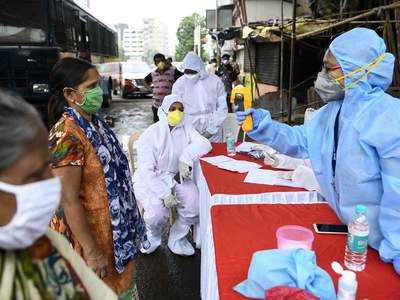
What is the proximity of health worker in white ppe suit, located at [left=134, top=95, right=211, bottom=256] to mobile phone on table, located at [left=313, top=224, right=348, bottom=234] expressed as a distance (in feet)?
5.36

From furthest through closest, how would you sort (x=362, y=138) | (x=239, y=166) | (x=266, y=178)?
(x=239, y=166)
(x=266, y=178)
(x=362, y=138)

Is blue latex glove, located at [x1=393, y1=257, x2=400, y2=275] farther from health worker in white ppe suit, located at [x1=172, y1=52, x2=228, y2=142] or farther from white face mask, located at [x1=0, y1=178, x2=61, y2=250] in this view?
health worker in white ppe suit, located at [x1=172, y1=52, x2=228, y2=142]

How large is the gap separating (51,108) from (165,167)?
68.1 inches

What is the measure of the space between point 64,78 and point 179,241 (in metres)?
2.17

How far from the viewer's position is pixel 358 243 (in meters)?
1.61

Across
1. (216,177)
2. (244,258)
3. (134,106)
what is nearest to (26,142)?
(244,258)

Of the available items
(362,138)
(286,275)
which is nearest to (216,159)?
(362,138)

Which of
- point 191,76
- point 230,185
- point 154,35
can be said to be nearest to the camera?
point 230,185

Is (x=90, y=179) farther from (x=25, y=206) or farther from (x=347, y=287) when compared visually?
(x=347, y=287)

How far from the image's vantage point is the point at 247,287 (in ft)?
4.88

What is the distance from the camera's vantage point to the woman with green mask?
1.76 m

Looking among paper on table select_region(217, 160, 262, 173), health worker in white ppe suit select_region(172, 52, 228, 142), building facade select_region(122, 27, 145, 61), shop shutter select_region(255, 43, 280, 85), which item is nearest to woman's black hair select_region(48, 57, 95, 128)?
paper on table select_region(217, 160, 262, 173)

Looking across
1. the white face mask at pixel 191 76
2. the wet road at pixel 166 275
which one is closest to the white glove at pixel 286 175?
the wet road at pixel 166 275

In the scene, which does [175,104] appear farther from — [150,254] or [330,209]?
[330,209]
